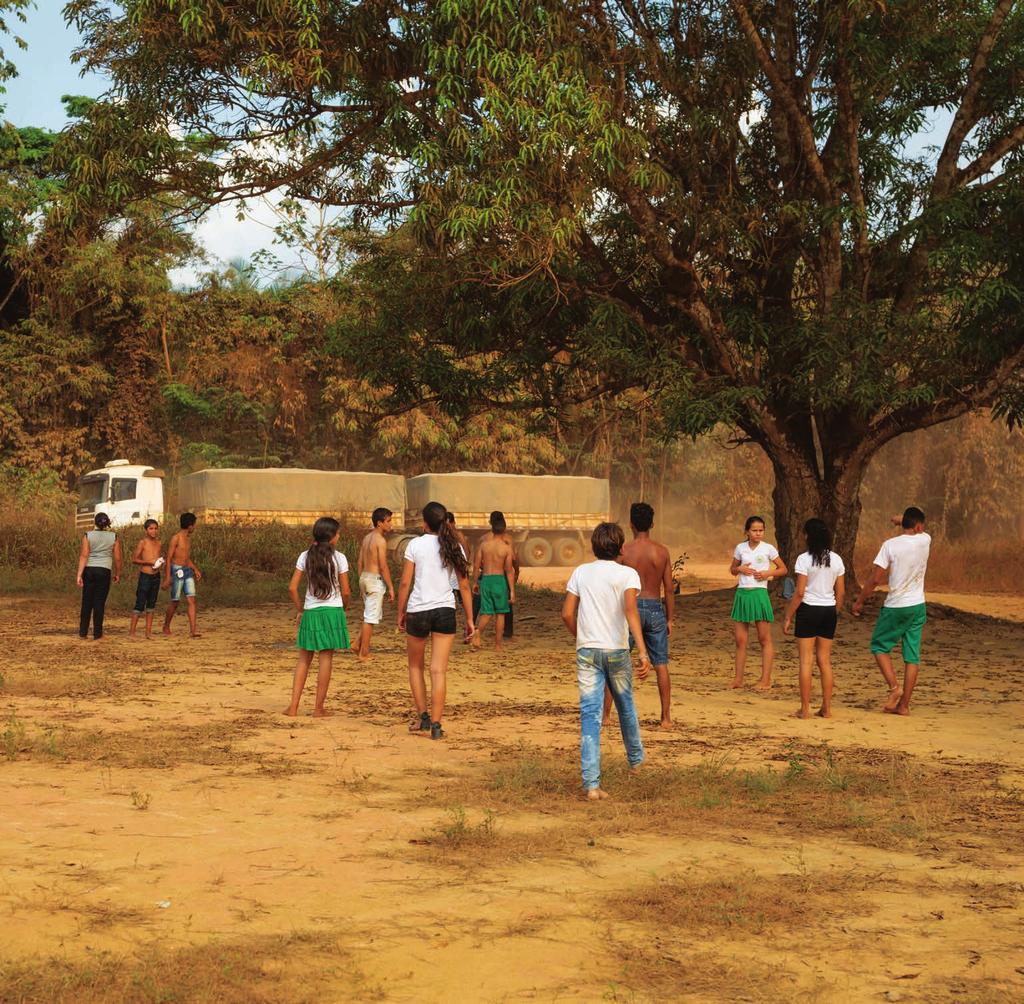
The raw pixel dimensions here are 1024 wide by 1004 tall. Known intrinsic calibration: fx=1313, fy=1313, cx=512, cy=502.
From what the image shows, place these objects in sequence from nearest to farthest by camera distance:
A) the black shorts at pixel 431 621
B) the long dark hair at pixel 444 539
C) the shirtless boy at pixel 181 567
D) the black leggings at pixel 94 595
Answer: the black shorts at pixel 431 621 → the long dark hair at pixel 444 539 → the black leggings at pixel 94 595 → the shirtless boy at pixel 181 567

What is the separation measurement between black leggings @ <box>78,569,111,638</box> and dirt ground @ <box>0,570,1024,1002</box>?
4867 mm

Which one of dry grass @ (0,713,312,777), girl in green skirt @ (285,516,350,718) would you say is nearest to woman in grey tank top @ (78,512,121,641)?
dry grass @ (0,713,312,777)

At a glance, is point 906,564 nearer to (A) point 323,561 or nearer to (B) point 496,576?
(A) point 323,561

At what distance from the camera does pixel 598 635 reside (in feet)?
26.7

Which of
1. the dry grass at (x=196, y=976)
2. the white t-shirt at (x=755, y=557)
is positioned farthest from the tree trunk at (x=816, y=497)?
the dry grass at (x=196, y=976)

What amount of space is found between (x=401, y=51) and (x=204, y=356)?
109ft

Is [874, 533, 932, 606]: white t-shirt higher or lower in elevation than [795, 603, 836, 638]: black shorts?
higher

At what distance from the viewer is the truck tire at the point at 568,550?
4256 cm

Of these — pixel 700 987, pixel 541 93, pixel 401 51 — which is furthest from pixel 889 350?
pixel 700 987

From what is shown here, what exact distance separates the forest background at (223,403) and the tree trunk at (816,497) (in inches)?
397

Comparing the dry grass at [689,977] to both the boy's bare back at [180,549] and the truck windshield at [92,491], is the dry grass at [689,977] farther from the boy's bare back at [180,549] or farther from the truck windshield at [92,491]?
the truck windshield at [92,491]

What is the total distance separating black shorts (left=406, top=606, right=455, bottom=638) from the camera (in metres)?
10.2

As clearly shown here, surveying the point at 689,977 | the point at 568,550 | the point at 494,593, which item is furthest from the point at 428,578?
the point at 568,550

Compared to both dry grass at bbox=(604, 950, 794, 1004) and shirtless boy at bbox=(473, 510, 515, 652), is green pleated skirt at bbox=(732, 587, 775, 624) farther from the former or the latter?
dry grass at bbox=(604, 950, 794, 1004)
